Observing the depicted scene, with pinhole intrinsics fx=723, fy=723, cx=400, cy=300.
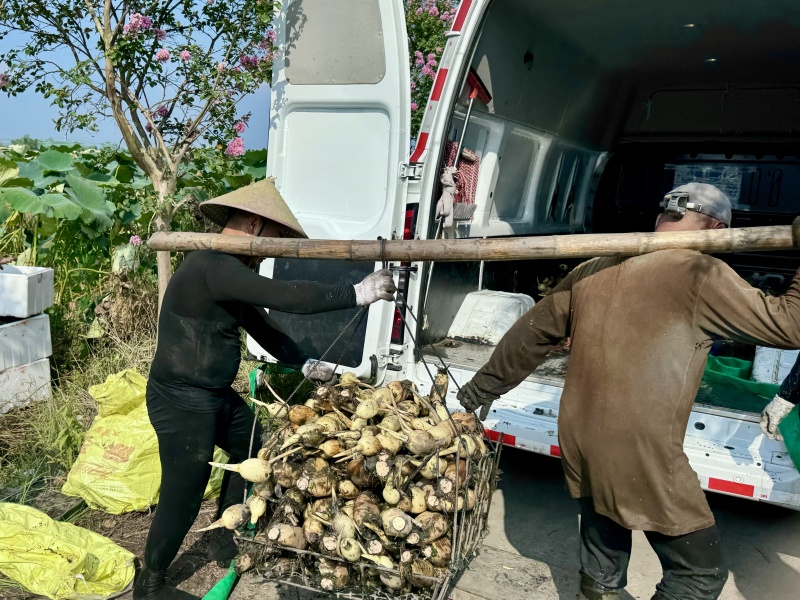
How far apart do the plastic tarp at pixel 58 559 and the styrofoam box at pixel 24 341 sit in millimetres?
1446

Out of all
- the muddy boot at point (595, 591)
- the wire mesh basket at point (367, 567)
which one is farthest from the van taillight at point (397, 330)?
the muddy boot at point (595, 591)

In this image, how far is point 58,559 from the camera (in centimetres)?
319

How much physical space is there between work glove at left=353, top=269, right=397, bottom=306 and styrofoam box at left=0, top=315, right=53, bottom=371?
2875 mm

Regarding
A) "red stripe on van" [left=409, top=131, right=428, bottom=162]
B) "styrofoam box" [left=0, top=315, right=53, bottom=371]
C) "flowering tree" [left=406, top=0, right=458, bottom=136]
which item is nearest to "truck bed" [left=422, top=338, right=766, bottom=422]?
"red stripe on van" [left=409, top=131, right=428, bottom=162]

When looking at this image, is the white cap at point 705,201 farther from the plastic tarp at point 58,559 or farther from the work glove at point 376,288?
the plastic tarp at point 58,559

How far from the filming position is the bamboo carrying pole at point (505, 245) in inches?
88.8

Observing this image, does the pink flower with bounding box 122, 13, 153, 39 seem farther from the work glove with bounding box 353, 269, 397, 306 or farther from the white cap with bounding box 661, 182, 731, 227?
the white cap with bounding box 661, 182, 731, 227

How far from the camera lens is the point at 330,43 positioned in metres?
3.97

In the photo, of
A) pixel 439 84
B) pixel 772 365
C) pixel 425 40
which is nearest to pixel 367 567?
pixel 439 84

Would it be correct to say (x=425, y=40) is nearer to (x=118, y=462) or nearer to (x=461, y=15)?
(x=461, y=15)

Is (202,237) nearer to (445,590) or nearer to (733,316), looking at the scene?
(445,590)

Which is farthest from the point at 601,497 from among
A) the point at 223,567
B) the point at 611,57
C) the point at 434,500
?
the point at 611,57

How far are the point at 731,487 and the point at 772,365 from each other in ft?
4.58

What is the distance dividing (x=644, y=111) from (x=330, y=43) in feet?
13.4
